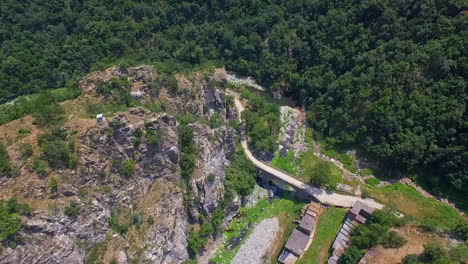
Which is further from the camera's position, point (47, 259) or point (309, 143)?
point (309, 143)

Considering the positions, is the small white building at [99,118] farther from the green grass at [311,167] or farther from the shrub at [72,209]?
the green grass at [311,167]

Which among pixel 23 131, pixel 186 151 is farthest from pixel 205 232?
pixel 23 131

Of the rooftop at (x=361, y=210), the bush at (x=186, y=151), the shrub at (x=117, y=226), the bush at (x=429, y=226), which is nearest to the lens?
the shrub at (x=117, y=226)

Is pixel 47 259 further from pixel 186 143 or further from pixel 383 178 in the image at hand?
pixel 383 178

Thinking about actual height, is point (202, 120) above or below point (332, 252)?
above

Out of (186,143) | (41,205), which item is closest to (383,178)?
(186,143)

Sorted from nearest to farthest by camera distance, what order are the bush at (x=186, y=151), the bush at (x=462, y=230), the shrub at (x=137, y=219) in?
the shrub at (x=137, y=219) < the bush at (x=462, y=230) < the bush at (x=186, y=151)

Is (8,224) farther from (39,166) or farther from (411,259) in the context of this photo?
(411,259)

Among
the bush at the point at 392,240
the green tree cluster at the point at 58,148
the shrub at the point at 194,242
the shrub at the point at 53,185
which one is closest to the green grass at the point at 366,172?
the bush at the point at 392,240
